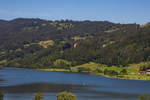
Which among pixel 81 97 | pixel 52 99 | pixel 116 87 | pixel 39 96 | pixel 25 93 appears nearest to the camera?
pixel 39 96

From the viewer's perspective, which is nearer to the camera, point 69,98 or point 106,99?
point 69,98

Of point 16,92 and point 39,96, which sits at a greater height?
point 39,96

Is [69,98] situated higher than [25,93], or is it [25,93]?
[69,98]

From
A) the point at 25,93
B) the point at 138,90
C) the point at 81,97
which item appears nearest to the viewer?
the point at 81,97

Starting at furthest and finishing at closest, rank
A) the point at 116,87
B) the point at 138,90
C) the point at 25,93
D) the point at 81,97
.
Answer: the point at 116,87
the point at 138,90
the point at 25,93
the point at 81,97

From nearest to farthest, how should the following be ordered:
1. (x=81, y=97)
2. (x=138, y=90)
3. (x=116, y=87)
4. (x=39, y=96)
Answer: (x=39, y=96), (x=81, y=97), (x=138, y=90), (x=116, y=87)

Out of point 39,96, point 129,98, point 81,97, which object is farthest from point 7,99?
point 129,98

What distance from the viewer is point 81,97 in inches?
5084

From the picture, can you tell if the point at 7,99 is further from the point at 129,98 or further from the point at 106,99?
the point at 129,98

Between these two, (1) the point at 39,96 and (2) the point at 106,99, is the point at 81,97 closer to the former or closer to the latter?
(2) the point at 106,99

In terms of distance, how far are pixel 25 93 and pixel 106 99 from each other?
35.9 m

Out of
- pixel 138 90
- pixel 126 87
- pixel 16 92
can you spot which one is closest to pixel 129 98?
pixel 138 90

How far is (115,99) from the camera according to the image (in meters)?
128

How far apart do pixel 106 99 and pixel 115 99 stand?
350 centimetres
